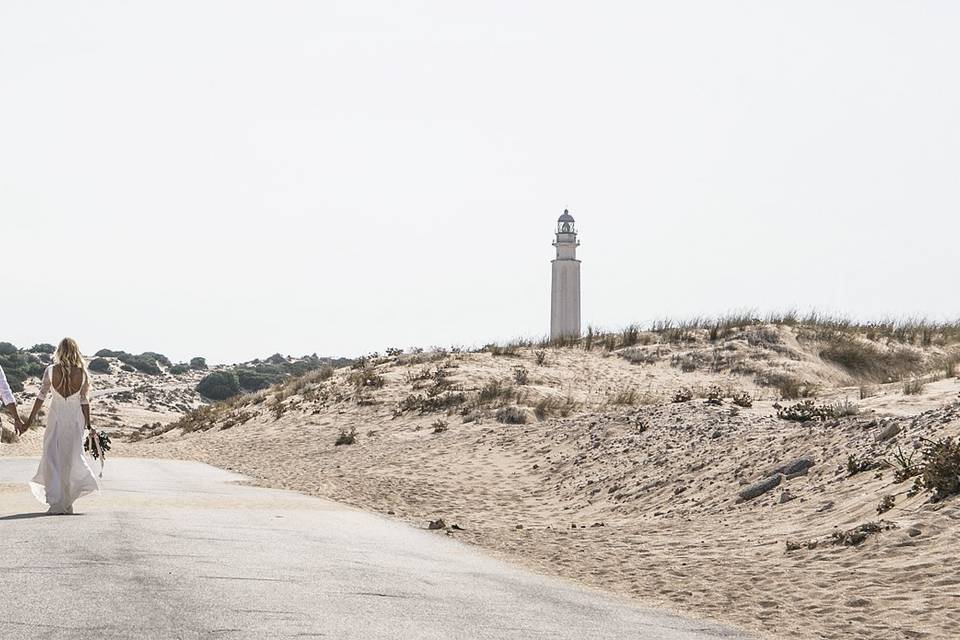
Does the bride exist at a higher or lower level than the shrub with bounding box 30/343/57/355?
higher

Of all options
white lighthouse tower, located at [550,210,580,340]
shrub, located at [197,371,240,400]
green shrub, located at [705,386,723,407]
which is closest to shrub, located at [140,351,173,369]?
shrub, located at [197,371,240,400]

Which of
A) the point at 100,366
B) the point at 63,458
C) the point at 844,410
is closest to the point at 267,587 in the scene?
the point at 63,458

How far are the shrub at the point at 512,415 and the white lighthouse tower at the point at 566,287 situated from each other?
128ft

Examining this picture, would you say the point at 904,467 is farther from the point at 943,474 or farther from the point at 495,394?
the point at 495,394

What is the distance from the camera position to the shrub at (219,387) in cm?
8475

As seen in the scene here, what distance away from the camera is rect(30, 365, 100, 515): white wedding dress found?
13.4 meters

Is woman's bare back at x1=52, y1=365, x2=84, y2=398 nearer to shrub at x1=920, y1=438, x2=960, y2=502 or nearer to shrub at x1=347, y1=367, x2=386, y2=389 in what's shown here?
shrub at x1=920, y1=438, x2=960, y2=502

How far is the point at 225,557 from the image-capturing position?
404 inches

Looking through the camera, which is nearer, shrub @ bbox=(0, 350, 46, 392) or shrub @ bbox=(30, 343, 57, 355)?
shrub @ bbox=(0, 350, 46, 392)

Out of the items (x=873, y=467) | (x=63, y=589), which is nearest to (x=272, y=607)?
(x=63, y=589)

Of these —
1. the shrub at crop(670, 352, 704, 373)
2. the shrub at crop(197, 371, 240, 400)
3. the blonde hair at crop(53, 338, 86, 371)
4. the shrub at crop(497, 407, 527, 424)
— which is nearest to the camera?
the blonde hair at crop(53, 338, 86, 371)

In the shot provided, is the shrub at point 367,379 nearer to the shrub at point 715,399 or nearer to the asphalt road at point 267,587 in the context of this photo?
the shrub at point 715,399

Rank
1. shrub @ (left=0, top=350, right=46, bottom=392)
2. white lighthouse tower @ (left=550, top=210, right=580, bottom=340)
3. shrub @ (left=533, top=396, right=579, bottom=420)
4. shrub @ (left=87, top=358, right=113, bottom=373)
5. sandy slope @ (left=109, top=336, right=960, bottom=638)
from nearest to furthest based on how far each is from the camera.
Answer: sandy slope @ (left=109, top=336, right=960, bottom=638) → shrub @ (left=533, top=396, right=579, bottom=420) → white lighthouse tower @ (left=550, top=210, right=580, bottom=340) → shrub @ (left=0, top=350, right=46, bottom=392) → shrub @ (left=87, top=358, right=113, bottom=373)

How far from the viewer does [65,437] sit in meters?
13.7
